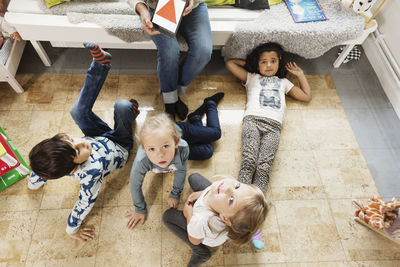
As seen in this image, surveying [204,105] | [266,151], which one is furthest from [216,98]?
[266,151]

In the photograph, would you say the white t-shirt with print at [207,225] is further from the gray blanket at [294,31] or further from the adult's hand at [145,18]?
the gray blanket at [294,31]

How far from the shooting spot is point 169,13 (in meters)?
1.23

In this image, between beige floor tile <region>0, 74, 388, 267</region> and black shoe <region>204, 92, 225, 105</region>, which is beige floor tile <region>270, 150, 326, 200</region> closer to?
beige floor tile <region>0, 74, 388, 267</region>

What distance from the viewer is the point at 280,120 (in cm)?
149

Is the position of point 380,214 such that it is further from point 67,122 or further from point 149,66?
point 67,122

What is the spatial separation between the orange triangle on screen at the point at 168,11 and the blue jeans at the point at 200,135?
1.64 feet

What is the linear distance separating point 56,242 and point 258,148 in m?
1.06

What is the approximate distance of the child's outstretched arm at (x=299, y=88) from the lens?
5.34 ft

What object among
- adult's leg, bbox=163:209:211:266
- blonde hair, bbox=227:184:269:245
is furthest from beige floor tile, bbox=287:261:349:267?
blonde hair, bbox=227:184:269:245

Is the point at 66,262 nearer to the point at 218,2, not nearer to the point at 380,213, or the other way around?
the point at 380,213

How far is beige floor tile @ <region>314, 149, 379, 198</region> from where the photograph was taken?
142 cm

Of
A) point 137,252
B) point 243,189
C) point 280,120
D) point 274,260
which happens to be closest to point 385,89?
point 280,120

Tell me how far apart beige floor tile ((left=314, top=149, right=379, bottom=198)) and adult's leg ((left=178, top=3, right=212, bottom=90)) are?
830 mm

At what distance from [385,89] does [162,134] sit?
5.26ft
